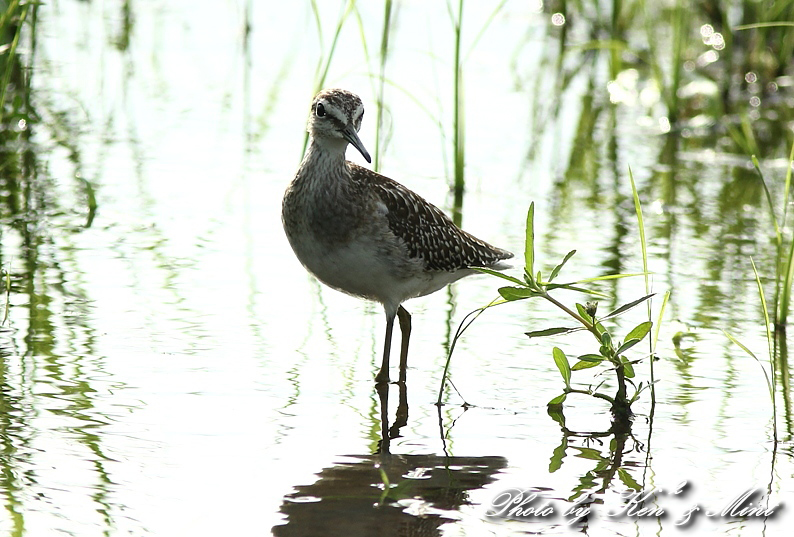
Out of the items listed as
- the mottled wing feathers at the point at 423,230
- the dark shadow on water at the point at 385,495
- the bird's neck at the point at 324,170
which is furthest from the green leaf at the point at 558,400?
the bird's neck at the point at 324,170

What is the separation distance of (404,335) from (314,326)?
78 centimetres

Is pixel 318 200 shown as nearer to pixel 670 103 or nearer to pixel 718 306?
pixel 718 306

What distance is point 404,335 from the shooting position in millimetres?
8102

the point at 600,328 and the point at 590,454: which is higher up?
the point at 600,328

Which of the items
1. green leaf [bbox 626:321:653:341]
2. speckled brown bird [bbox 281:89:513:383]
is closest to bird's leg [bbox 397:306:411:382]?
speckled brown bird [bbox 281:89:513:383]

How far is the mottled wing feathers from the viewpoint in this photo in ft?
26.0

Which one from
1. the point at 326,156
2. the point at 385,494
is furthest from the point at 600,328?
the point at 326,156

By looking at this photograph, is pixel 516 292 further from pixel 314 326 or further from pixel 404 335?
pixel 314 326

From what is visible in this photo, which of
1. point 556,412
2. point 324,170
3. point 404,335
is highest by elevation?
point 324,170

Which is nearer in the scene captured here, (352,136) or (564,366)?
(564,366)

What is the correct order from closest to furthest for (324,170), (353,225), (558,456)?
(558,456) < (353,225) < (324,170)

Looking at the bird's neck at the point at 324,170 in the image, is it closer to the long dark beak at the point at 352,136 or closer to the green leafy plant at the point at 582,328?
the long dark beak at the point at 352,136

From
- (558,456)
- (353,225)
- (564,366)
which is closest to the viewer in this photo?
(558,456)

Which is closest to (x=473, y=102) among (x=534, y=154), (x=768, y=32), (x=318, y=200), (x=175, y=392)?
(x=534, y=154)
